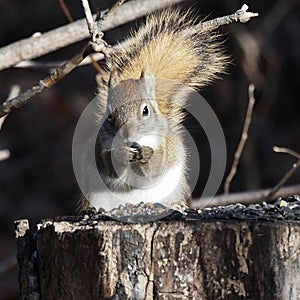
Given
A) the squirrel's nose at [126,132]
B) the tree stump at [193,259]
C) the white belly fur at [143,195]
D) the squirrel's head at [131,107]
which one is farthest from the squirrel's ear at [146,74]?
the tree stump at [193,259]

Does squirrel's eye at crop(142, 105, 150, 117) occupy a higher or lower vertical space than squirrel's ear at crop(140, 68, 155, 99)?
lower

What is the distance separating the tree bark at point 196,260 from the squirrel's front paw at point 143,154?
82cm

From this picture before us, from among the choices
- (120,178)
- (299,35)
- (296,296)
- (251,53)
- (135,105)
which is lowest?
(296,296)

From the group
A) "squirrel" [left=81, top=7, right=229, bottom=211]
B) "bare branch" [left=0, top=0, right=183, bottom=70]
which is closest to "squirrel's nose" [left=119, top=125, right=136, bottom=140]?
"squirrel" [left=81, top=7, right=229, bottom=211]

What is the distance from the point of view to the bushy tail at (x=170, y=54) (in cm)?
254

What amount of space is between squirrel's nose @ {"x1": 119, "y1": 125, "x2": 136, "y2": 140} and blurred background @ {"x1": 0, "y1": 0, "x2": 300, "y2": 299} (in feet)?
7.86

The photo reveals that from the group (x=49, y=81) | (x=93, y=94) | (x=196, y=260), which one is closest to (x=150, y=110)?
(x=49, y=81)

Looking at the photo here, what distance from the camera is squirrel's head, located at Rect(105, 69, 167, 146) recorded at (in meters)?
2.45

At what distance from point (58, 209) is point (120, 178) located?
2726 millimetres

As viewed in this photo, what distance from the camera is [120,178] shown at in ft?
8.11

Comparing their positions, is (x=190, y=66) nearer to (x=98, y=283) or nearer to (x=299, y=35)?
(x=98, y=283)

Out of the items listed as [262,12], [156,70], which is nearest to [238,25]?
[262,12]

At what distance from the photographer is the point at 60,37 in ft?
8.40

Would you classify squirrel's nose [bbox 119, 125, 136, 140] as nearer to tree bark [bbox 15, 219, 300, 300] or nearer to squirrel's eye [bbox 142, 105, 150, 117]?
squirrel's eye [bbox 142, 105, 150, 117]
